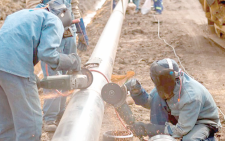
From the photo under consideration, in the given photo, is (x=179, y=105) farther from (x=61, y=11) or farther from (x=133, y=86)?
(x=61, y=11)

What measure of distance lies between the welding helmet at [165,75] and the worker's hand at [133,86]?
460 mm

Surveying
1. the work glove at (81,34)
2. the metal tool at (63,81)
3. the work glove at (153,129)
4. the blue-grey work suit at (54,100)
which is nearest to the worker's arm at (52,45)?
the metal tool at (63,81)

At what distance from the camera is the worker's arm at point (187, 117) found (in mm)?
3285

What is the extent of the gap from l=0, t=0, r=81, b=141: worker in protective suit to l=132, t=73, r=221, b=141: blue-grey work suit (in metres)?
1.16

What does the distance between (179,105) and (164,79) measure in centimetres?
36

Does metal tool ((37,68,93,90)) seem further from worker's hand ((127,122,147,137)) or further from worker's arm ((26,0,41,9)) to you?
worker's arm ((26,0,41,9))

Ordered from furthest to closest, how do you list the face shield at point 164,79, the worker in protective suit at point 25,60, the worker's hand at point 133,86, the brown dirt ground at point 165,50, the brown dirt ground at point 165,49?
the brown dirt ground at point 165,49, the brown dirt ground at point 165,50, the worker's hand at point 133,86, the face shield at point 164,79, the worker in protective suit at point 25,60

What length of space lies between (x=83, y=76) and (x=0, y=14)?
652 centimetres

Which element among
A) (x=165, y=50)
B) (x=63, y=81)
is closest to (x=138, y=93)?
(x=63, y=81)

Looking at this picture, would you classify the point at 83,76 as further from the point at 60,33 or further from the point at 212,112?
the point at 212,112

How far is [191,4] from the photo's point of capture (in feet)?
47.3

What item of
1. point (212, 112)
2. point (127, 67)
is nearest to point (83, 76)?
point (212, 112)

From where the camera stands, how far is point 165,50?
307 inches

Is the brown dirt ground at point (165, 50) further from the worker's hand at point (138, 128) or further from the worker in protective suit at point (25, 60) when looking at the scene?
the worker in protective suit at point (25, 60)
